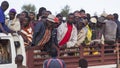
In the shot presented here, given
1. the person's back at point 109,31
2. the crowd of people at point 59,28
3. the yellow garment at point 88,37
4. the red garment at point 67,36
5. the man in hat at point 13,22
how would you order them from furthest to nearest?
the person's back at point 109,31
the yellow garment at point 88,37
the red garment at point 67,36
the crowd of people at point 59,28
the man in hat at point 13,22

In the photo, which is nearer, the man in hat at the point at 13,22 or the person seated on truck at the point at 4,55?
the person seated on truck at the point at 4,55

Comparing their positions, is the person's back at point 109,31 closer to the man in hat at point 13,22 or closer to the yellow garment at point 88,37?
the yellow garment at point 88,37

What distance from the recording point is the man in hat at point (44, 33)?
8039 millimetres

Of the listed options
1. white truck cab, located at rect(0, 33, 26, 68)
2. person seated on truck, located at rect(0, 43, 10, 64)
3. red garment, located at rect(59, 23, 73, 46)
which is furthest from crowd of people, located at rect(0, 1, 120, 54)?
person seated on truck, located at rect(0, 43, 10, 64)

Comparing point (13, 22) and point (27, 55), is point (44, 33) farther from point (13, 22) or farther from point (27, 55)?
point (27, 55)

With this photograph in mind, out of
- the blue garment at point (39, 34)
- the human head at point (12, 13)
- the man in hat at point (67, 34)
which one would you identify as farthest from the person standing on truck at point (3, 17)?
the man in hat at point (67, 34)

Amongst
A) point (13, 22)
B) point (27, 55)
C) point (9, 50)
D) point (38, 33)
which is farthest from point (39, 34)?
point (9, 50)

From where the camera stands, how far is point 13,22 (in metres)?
7.85

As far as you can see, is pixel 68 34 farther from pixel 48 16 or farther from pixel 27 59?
pixel 27 59

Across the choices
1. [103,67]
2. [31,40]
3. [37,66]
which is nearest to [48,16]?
[31,40]

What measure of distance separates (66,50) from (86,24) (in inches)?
51.2

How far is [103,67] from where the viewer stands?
28.9 ft

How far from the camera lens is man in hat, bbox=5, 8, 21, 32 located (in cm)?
781

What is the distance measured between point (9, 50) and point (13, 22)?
837 millimetres
